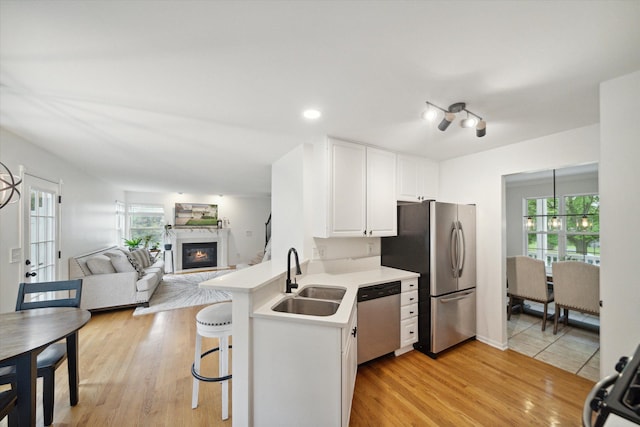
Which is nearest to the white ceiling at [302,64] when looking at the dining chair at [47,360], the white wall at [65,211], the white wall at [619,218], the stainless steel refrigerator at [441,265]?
the white wall at [619,218]

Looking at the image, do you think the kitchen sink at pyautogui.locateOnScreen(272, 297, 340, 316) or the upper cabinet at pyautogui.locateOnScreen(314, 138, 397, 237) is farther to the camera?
the upper cabinet at pyautogui.locateOnScreen(314, 138, 397, 237)

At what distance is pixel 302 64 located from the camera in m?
1.43

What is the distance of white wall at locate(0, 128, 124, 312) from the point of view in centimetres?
247

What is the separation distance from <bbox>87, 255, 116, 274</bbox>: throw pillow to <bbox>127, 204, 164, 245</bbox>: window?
3261 mm

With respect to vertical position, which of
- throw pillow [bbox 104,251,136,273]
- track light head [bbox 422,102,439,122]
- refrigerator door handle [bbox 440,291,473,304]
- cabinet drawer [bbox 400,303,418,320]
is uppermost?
track light head [bbox 422,102,439,122]

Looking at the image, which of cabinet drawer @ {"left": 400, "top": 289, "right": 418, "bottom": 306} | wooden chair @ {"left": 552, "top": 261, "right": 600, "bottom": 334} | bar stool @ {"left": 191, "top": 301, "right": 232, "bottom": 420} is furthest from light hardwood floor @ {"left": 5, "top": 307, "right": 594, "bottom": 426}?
wooden chair @ {"left": 552, "top": 261, "right": 600, "bottom": 334}

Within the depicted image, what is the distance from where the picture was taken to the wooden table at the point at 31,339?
138 centimetres

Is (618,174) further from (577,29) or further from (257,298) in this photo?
(257,298)

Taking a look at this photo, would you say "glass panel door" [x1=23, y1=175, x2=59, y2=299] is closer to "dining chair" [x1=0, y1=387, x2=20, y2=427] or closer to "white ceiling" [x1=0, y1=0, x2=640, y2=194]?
"white ceiling" [x1=0, y1=0, x2=640, y2=194]

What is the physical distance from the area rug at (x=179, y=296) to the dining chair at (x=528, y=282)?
185 inches

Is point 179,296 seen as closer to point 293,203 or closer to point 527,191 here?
point 293,203

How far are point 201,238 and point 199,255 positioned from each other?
0.55 meters

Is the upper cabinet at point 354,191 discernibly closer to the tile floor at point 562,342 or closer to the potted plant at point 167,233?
the tile floor at point 562,342

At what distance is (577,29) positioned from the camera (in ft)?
3.84
